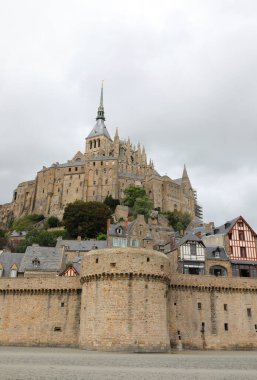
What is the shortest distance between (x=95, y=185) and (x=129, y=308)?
72.5 m

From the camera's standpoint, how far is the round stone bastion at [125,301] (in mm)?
28344

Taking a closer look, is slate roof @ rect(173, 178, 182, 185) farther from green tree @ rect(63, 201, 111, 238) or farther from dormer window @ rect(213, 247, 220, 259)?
dormer window @ rect(213, 247, 220, 259)

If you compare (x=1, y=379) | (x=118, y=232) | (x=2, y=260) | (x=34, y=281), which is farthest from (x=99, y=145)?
(x=1, y=379)

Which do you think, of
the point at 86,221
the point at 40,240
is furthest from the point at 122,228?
the point at 40,240

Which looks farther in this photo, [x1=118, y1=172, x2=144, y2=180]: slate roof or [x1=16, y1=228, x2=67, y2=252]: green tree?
[x1=118, y1=172, x2=144, y2=180]: slate roof

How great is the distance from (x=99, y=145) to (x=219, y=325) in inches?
3616

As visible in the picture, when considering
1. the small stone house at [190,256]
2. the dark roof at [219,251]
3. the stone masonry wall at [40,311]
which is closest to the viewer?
the stone masonry wall at [40,311]

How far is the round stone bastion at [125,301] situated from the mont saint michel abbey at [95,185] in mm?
65955

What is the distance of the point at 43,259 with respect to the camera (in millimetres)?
44156

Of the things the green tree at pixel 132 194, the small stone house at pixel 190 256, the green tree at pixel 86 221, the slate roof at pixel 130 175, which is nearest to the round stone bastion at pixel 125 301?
the small stone house at pixel 190 256

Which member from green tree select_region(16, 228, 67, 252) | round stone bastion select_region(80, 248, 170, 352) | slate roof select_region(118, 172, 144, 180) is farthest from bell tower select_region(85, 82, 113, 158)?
round stone bastion select_region(80, 248, 170, 352)

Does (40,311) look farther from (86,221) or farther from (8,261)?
(86,221)

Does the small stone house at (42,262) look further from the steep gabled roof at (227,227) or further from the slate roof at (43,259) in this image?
the steep gabled roof at (227,227)

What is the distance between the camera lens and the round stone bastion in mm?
28344
